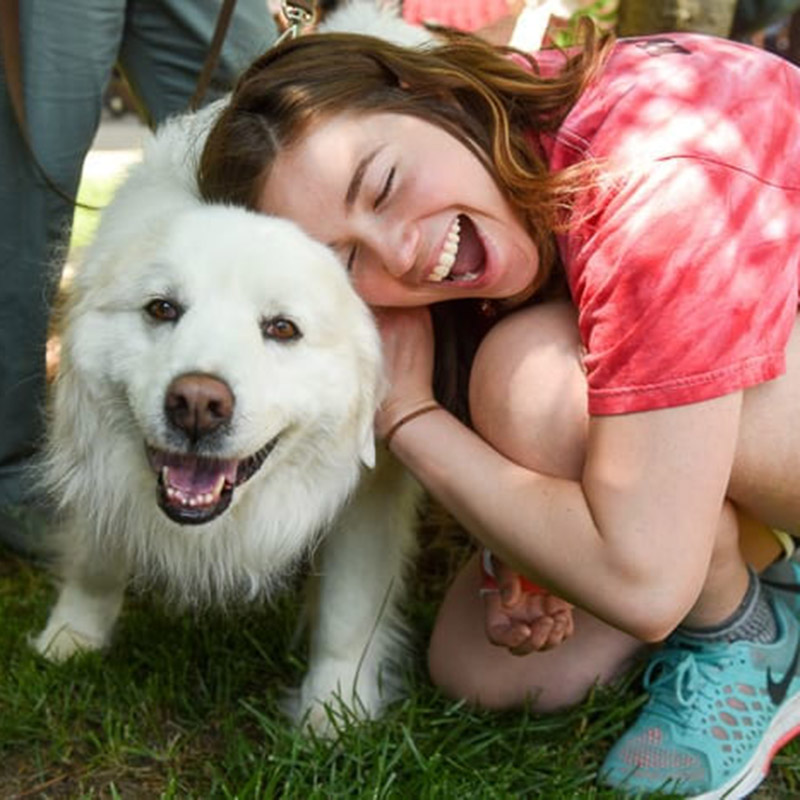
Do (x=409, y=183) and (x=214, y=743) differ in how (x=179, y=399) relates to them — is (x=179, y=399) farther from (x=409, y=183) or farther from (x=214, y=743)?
(x=214, y=743)

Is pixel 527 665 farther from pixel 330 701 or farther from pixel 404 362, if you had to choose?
pixel 404 362

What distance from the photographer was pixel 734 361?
182cm

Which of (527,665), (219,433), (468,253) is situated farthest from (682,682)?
(219,433)

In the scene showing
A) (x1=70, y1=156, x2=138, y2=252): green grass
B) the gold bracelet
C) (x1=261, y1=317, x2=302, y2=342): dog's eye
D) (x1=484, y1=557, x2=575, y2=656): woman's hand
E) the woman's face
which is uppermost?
the woman's face

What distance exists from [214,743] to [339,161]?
1.05 metres

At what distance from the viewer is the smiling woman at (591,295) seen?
1.82 meters

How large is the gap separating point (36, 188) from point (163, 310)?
0.88 metres

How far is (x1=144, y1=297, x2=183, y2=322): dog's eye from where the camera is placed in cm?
198

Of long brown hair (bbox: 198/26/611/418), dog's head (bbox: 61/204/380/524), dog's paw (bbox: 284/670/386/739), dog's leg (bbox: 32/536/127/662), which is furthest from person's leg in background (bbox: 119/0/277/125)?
dog's paw (bbox: 284/670/386/739)

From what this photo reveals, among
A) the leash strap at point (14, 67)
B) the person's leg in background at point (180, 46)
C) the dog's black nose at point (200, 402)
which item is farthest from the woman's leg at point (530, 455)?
the person's leg in background at point (180, 46)

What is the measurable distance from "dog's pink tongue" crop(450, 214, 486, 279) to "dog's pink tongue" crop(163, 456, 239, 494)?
18.8 inches

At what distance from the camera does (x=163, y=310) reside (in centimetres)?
199

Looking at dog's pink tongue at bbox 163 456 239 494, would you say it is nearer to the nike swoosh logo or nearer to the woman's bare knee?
the woman's bare knee

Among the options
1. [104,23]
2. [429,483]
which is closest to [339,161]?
[429,483]
